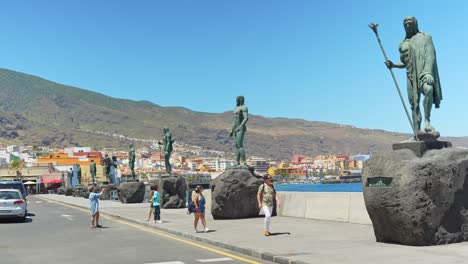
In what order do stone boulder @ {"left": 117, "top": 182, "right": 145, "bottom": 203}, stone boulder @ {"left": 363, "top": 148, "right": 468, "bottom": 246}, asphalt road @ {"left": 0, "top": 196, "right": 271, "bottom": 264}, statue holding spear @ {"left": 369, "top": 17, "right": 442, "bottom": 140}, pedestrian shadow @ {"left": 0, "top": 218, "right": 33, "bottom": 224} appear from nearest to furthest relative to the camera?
stone boulder @ {"left": 363, "top": 148, "right": 468, "bottom": 246} < asphalt road @ {"left": 0, "top": 196, "right": 271, "bottom": 264} < statue holding spear @ {"left": 369, "top": 17, "right": 442, "bottom": 140} < pedestrian shadow @ {"left": 0, "top": 218, "right": 33, "bottom": 224} < stone boulder @ {"left": 117, "top": 182, "right": 145, "bottom": 203}

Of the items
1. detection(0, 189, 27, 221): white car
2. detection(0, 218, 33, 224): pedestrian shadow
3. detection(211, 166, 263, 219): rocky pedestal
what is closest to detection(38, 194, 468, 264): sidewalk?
detection(211, 166, 263, 219): rocky pedestal

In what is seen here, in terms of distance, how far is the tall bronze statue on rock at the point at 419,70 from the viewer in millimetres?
12039

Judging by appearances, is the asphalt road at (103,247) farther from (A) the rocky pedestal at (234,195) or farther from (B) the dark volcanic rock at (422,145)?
(B) the dark volcanic rock at (422,145)

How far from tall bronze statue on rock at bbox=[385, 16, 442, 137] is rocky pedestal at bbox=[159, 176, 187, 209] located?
2076 centimetres

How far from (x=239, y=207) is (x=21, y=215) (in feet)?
31.5

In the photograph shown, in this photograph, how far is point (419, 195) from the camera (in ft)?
35.5

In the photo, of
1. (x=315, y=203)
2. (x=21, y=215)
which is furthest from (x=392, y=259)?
(x=21, y=215)

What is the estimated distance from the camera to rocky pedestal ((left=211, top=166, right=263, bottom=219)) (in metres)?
20.4

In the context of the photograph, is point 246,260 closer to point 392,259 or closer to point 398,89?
point 392,259

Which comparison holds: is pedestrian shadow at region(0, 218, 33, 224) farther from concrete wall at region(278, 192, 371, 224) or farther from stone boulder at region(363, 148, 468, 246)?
stone boulder at region(363, 148, 468, 246)

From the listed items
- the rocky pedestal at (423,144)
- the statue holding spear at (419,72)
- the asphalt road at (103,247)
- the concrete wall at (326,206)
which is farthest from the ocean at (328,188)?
the rocky pedestal at (423,144)

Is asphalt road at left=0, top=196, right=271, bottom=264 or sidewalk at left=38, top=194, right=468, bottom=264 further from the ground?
sidewalk at left=38, top=194, right=468, bottom=264

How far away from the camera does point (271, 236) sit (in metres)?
14.3

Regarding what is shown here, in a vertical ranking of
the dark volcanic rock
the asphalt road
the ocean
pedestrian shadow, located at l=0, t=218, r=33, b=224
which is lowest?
the ocean
